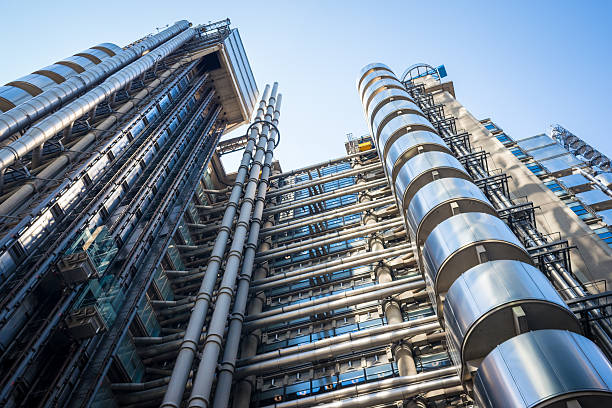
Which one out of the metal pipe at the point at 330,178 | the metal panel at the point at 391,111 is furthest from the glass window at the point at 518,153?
the metal pipe at the point at 330,178

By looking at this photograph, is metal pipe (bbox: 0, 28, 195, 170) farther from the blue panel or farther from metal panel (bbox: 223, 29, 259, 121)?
the blue panel

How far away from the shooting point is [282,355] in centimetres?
2145

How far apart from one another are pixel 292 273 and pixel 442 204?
31.6ft

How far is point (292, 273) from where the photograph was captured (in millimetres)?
27422

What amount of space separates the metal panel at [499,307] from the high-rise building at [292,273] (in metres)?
0.06

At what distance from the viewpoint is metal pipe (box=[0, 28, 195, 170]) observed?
2307 centimetres

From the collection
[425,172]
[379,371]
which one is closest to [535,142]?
[425,172]

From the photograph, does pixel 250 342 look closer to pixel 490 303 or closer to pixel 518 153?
pixel 490 303

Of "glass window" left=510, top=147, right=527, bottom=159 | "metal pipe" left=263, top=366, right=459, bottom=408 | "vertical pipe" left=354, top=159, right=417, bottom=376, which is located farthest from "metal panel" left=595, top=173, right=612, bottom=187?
"metal pipe" left=263, top=366, right=459, bottom=408

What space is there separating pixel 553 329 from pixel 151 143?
32.0m

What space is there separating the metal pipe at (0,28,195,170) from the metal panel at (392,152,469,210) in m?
19.3

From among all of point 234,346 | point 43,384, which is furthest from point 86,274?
point 234,346

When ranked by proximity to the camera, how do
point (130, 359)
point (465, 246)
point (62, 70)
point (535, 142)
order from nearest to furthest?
point (465, 246) → point (130, 359) → point (62, 70) → point (535, 142)

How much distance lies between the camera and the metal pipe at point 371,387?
1795cm
